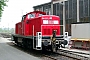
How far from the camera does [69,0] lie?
42719 mm

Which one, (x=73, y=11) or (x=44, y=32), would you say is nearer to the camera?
(x=44, y=32)

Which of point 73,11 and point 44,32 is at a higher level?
point 73,11

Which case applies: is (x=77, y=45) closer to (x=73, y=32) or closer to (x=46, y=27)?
(x=73, y=32)

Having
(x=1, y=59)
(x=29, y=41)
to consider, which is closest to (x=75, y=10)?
(x=29, y=41)

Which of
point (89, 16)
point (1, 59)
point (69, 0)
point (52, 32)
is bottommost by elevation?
point (1, 59)

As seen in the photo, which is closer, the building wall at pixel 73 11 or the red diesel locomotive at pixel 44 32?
the red diesel locomotive at pixel 44 32

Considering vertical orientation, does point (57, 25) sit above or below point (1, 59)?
above

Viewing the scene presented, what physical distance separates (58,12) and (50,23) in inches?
1197

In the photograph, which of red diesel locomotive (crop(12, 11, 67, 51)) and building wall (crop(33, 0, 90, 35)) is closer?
red diesel locomotive (crop(12, 11, 67, 51))

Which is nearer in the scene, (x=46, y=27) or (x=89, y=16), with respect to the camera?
(x=46, y=27)

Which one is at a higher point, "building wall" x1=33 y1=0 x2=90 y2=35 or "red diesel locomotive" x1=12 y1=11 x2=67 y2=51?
"building wall" x1=33 y1=0 x2=90 y2=35

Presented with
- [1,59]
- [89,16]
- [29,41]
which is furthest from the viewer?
[89,16]

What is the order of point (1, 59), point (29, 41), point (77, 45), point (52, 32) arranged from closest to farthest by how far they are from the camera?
point (1, 59), point (52, 32), point (29, 41), point (77, 45)

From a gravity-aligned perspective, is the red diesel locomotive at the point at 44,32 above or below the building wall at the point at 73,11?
below
